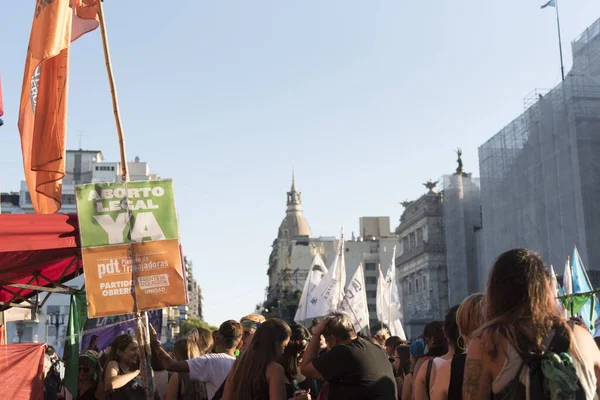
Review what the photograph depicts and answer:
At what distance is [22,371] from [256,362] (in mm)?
2811

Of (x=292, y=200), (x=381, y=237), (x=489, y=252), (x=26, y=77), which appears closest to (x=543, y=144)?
(x=489, y=252)

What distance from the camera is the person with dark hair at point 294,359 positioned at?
5715 millimetres

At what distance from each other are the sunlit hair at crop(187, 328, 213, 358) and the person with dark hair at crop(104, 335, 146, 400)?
0.73 meters

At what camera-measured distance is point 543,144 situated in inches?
1658

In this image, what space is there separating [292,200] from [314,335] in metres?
156

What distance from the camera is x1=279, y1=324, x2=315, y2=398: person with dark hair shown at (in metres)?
5.71

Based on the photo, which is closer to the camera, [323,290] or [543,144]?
[323,290]

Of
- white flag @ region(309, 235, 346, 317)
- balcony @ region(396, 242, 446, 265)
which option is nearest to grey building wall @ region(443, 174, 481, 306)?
balcony @ region(396, 242, 446, 265)

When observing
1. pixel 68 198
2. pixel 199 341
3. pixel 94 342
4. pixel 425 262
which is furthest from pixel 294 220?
A: pixel 199 341

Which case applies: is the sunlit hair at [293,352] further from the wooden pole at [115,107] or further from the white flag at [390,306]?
the white flag at [390,306]

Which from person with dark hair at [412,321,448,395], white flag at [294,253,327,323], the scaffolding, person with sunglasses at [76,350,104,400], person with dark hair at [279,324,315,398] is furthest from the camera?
the scaffolding

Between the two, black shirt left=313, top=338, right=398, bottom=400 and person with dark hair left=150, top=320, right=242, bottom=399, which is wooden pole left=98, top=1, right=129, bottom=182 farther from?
black shirt left=313, top=338, right=398, bottom=400

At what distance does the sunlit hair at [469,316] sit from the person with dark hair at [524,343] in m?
0.92

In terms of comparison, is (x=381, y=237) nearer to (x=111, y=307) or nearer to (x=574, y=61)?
(x=574, y=61)
